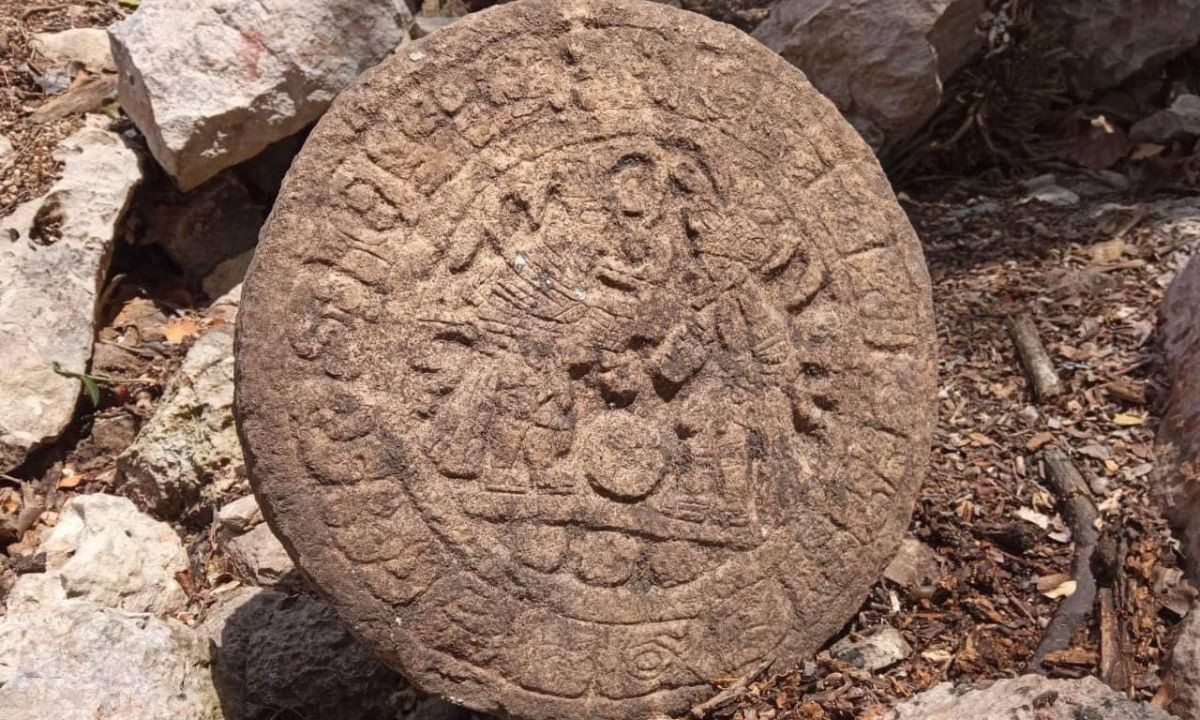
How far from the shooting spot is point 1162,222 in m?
4.05

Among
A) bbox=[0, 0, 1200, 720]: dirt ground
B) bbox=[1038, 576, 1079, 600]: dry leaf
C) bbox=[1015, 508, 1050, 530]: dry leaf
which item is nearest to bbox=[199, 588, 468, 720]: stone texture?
bbox=[0, 0, 1200, 720]: dirt ground

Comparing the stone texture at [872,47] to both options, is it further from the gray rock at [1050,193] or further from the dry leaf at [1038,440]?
the dry leaf at [1038,440]

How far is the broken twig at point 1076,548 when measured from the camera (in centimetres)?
279

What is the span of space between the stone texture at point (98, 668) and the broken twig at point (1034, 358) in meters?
2.55

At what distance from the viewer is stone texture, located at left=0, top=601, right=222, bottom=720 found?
89.2 inches

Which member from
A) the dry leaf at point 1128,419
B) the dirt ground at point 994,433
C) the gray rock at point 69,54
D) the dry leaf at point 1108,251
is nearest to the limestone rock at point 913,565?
the dirt ground at point 994,433

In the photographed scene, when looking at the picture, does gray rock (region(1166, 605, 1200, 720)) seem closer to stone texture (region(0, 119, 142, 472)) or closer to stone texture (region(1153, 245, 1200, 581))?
stone texture (region(1153, 245, 1200, 581))

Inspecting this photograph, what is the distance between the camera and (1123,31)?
4848 millimetres

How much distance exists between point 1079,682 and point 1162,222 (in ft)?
7.68

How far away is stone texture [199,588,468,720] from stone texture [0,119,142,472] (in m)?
0.96

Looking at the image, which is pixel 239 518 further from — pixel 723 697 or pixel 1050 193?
pixel 1050 193

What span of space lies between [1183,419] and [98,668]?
9.45 ft

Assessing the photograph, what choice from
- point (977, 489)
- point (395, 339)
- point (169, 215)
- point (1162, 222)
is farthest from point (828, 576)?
Answer: point (169, 215)

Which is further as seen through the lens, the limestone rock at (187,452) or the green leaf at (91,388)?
the green leaf at (91,388)
